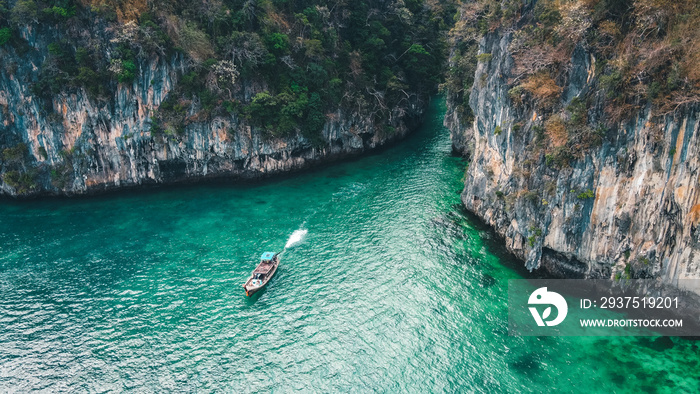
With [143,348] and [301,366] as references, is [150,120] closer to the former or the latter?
[143,348]

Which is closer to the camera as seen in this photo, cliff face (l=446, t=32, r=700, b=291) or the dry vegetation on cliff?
the dry vegetation on cliff

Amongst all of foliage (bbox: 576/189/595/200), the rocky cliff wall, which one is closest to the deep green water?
the rocky cliff wall

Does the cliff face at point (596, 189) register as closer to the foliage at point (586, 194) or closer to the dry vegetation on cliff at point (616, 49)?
the foliage at point (586, 194)

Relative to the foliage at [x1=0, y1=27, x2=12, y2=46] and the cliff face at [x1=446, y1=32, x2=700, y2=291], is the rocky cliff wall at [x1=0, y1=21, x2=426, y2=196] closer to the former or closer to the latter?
the foliage at [x1=0, y1=27, x2=12, y2=46]

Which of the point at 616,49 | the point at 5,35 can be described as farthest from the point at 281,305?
the point at 5,35

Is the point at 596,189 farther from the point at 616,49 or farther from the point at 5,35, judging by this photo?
the point at 5,35

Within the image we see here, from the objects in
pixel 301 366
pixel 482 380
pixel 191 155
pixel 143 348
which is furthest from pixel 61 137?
pixel 482 380
